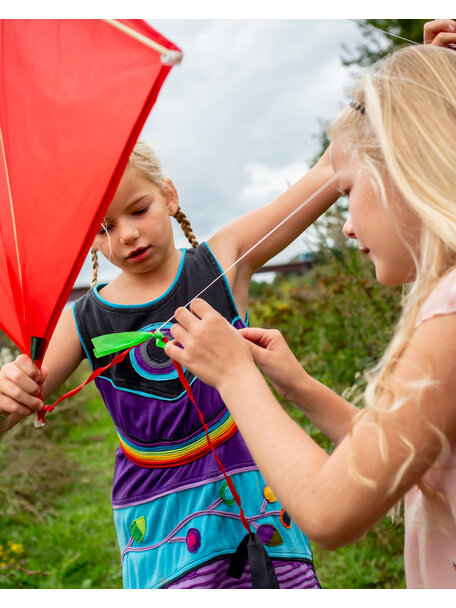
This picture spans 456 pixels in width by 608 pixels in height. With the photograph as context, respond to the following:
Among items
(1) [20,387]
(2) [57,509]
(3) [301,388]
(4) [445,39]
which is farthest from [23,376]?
(2) [57,509]

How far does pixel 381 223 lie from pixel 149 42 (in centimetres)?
58

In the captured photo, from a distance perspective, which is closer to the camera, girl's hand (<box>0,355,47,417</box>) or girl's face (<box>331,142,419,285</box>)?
girl's face (<box>331,142,419,285</box>)

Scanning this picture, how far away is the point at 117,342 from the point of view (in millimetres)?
1728

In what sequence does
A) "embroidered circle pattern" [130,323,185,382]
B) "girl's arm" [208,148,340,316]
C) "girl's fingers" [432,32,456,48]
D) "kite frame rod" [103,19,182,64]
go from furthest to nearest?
1. "girl's arm" [208,148,340,316]
2. "embroidered circle pattern" [130,323,185,382]
3. "girl's fingers" [432,32,456,48]
4. "kite frame rod" [103,19,182,64]

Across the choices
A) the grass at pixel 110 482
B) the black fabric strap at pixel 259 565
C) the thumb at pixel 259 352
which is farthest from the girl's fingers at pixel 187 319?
the grass at pixel 110 482

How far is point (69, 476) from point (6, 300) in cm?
396

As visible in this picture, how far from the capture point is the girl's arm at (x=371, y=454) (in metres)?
1.11

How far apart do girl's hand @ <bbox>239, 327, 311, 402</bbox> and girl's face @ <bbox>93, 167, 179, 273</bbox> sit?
0.50 meters

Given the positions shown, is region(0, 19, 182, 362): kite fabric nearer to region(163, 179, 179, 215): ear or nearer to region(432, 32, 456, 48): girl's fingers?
region(163, 179, 179, 215): ear

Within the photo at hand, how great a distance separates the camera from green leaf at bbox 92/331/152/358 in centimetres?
170

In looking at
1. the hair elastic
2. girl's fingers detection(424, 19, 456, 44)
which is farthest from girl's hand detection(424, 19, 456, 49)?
the hair elastic

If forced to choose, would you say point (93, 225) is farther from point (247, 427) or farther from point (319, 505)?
point (319, 505)

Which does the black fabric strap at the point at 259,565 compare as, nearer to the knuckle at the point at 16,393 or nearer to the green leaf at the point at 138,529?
the green leaf at the point at 138,529

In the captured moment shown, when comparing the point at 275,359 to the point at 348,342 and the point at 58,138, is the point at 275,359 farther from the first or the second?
the point at 348,342
